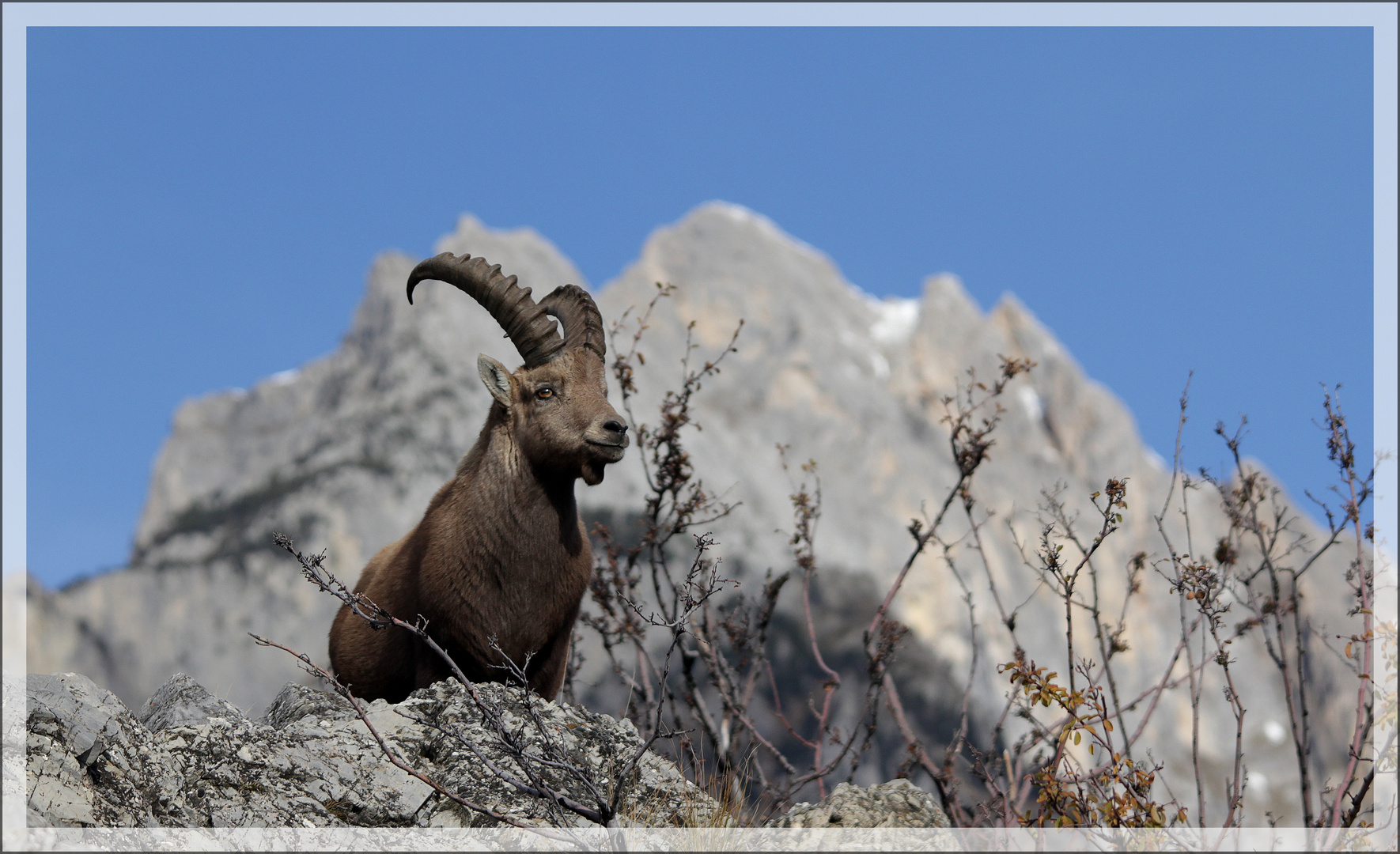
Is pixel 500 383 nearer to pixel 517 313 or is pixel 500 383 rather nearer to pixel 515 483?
pixel 517 313

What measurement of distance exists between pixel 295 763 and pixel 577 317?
3.63m

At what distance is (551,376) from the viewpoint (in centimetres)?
777

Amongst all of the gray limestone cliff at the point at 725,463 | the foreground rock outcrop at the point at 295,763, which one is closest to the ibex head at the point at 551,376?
the foreground rock outcrop at the point at 295,763

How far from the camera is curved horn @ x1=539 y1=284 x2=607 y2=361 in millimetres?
8047

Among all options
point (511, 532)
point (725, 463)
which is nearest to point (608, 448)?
point (511, 532)

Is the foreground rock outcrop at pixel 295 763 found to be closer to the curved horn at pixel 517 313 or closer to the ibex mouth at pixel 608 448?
the ibex mouth at pixel 608 448

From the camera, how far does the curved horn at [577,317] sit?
8047 mm

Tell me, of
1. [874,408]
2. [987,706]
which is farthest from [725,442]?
[987,706]

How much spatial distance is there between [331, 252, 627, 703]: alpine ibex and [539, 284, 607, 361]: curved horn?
13mm

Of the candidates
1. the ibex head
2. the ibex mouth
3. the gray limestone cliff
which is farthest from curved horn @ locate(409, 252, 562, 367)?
the gray limestone cliff

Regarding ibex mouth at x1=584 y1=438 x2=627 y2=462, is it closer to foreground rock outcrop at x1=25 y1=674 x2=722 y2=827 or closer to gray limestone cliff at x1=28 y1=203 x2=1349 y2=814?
foreground rock outcrop at x1=25 y1=674 x2=722 y2=827

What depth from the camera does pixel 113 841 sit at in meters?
4.83

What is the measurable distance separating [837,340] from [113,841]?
143215 mm

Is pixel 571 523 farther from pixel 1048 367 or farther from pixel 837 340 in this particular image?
pixel 1048 367
